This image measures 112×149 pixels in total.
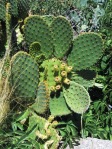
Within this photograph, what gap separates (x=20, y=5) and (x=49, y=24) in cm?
41

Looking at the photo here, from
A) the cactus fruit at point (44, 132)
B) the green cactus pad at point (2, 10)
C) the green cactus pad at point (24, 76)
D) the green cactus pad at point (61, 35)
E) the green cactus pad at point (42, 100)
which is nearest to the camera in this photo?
the cactus fruit at point (44, 132)

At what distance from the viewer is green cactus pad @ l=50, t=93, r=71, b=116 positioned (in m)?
3.70

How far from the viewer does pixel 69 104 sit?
368cm

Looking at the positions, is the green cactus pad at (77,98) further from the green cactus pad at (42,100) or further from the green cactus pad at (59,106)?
the green cactus pad at (42,100)

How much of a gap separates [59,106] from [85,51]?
0.55m

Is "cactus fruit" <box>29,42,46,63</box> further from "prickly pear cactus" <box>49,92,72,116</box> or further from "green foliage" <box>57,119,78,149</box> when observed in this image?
"green foliage" <box>57,119,78,149</box>

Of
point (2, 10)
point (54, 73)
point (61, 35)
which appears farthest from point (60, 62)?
point (2, 10)

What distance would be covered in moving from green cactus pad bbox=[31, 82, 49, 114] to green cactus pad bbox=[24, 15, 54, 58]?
0.36m

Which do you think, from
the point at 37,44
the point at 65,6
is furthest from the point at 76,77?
the point at 65,6

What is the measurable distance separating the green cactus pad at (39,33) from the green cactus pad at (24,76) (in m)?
0.25

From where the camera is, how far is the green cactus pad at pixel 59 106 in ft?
12.1

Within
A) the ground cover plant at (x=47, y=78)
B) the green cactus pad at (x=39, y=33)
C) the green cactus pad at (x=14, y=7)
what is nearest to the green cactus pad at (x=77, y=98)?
the ground cover plant at (x=47, y=78)

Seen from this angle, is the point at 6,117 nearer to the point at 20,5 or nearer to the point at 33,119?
the point at 33,119

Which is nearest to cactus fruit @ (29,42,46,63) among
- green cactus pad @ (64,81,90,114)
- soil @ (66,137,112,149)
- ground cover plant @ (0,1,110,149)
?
ground cover plant @ (0,1,110,149)
